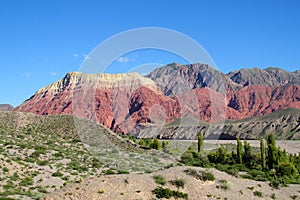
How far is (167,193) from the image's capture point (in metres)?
18.9

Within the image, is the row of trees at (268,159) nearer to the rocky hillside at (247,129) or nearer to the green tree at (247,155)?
the green tree at (247,155)

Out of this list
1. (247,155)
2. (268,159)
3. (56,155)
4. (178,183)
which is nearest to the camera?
(178,183)

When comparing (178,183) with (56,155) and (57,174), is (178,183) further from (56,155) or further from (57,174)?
(56,155)

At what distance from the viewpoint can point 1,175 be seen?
89.3 ft

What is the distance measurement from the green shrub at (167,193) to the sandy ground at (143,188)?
350 mm

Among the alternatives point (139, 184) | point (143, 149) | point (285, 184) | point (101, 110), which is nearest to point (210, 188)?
point (139, 184)

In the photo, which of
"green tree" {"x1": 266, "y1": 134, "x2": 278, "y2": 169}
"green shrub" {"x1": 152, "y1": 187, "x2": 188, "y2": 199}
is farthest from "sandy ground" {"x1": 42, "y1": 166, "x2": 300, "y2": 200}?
"green tree" {"x1": 266, "y1": 134, "x2": 278, "y2": 169}

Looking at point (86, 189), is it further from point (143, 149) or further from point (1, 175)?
point (143, 149)

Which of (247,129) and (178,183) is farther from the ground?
(247,129)

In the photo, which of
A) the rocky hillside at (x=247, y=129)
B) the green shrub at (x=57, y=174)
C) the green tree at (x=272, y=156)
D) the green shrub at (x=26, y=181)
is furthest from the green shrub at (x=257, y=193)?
the rocky hillside at (x=247, y=129)

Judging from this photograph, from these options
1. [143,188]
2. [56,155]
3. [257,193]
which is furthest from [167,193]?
[56,155]

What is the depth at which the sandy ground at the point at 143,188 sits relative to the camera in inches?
709

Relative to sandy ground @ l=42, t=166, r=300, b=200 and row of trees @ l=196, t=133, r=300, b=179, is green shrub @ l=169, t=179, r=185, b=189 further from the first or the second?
row of trees @ l=196, t=133, r=300, b=179

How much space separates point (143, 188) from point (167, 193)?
1.46 meters
